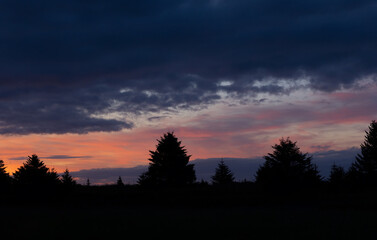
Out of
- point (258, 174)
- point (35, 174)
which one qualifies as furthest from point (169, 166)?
point (35, 174)

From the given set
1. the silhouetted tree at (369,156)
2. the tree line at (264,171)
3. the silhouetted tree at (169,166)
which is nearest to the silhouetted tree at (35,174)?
the tree line at (264,171)

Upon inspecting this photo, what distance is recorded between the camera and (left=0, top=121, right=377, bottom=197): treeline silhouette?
34438mm

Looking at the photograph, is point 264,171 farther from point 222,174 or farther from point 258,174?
point 222,174

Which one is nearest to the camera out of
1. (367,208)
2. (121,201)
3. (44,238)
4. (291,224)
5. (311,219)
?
(44,238)

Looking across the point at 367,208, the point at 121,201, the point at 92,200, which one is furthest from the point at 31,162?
the point at 367,208

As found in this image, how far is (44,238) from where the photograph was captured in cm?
1387

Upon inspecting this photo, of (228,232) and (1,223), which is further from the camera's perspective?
(1,223)

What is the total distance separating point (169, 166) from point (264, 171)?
55.4 feet

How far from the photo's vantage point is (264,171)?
36562mm

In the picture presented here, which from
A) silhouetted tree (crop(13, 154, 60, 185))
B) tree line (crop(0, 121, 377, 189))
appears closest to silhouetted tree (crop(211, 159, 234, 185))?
tree line (crop(0, 121, 377, 189))

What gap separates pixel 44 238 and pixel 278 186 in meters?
24.4

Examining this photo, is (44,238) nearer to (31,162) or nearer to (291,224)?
(291,224)

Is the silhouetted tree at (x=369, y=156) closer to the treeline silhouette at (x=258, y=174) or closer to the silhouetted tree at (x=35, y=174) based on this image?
→ the treeline silhouette at (x=258, y=174)

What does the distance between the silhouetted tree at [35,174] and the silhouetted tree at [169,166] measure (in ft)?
53.6
